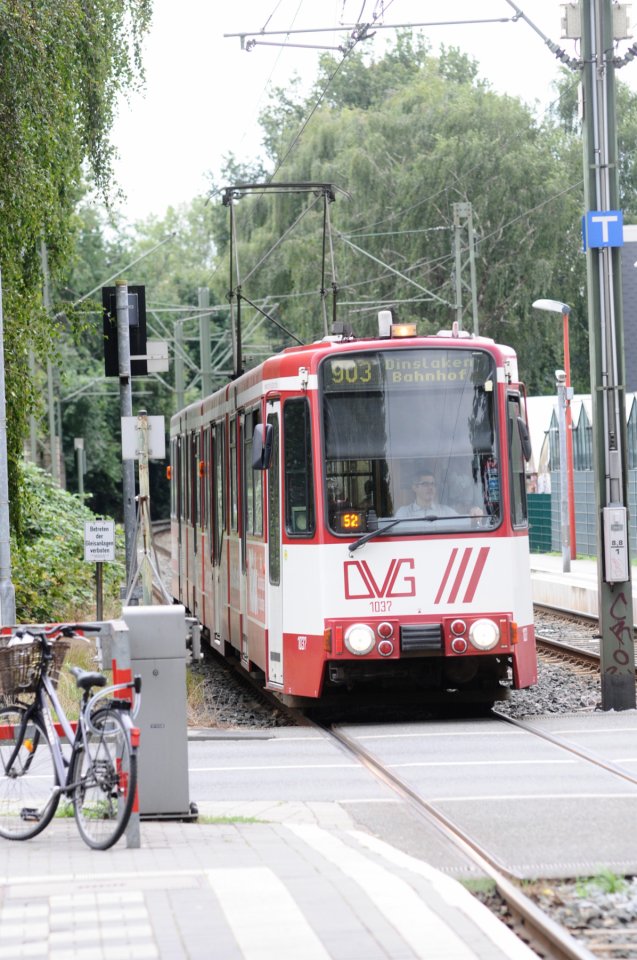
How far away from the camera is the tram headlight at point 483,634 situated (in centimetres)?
1284

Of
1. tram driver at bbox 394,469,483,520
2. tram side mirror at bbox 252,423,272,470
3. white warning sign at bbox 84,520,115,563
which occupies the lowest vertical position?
white warning sign at bbox 84,520,115,563

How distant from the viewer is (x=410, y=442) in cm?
1301

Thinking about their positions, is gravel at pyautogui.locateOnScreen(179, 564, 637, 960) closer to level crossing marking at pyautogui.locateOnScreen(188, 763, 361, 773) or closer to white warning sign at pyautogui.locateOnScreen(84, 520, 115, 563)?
white warning sign at pyautogui.locateOnScreen(84, 520, 115, 563)

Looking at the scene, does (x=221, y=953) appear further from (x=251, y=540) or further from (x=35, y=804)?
(x=251, y=540)

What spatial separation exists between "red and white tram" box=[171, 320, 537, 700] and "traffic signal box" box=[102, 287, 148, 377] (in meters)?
3.63

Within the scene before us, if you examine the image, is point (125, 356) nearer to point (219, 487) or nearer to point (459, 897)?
point (219, 487)

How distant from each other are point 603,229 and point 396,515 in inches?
119

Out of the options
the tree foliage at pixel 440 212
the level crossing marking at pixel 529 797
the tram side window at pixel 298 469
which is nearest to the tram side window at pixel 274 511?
the tram side window at pixel 298 469

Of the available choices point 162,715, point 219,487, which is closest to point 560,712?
point 219,487

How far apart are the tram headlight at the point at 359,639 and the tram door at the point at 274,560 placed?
75 centimetres

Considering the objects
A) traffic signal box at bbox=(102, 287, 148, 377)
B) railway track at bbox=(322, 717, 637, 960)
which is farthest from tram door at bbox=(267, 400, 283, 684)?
traffic signal box at bbox=(102, 287, 148, 377)

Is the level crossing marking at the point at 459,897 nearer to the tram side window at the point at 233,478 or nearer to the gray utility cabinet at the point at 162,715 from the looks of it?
the gray utility cabinet at the point at 162,715

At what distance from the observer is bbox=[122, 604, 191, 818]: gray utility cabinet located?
331 inches

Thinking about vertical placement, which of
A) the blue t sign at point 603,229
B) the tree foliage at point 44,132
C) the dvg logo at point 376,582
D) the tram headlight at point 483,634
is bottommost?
the tram headlight at point 483,634
